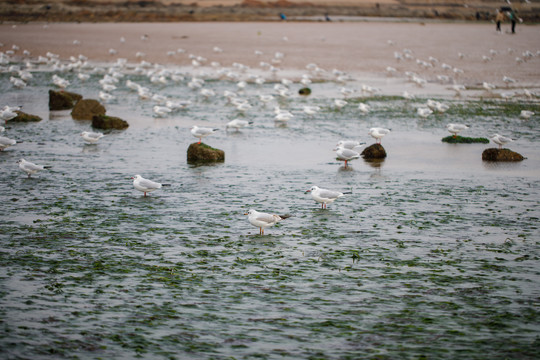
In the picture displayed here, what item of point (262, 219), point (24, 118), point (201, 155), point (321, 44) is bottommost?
point (24, 118)

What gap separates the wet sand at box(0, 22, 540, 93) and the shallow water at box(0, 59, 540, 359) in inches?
1013

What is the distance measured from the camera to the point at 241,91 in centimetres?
3950

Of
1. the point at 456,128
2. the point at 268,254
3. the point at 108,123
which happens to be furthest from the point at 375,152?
the point at 108,123

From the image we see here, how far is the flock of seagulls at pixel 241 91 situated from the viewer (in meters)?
18.3

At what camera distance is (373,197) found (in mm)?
16703

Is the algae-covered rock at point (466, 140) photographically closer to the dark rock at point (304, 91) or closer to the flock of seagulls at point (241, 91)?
the flock of seagulls at point (241, 91)

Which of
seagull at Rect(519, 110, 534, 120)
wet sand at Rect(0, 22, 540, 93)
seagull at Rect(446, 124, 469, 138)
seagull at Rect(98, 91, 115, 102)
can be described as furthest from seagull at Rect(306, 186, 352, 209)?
wet sand at Rect(0, 22, 540, 93)

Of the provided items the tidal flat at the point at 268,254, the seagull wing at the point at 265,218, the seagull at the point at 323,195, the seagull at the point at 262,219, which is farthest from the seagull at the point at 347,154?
the seagull wing at the point at 265,218

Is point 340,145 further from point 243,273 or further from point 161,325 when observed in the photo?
point 161,325

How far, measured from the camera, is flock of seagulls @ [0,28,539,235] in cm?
1833

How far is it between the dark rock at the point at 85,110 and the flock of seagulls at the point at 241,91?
99.8 inches

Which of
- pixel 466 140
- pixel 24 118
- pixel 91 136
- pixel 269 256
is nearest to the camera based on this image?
pixel 269 256

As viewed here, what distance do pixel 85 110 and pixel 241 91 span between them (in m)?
11.9

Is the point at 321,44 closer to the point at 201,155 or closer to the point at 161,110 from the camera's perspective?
the point at 161,110
